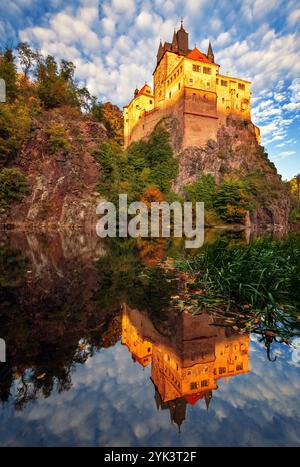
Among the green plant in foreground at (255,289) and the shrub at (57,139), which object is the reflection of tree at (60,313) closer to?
the green plant in foreground at (255,289)

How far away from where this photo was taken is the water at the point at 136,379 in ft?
4.77

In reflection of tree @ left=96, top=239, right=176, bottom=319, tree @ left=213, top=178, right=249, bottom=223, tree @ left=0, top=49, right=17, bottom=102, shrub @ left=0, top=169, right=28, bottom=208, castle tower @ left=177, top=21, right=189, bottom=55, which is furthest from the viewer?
castle tower @ left=177, top=21, right=189, bottom=55

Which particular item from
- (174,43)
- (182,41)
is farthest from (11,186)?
(182,41)

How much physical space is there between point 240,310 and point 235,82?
49553 millimetres

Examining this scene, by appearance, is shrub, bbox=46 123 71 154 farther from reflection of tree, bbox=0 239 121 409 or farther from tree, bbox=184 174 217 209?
reflection of tree, bbox=0 239 121 409

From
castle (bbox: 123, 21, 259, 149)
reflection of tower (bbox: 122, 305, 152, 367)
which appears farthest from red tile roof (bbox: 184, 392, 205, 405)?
castle (bbox: 123, 21, 259, 149)

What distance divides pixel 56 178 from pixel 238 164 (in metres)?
30.5

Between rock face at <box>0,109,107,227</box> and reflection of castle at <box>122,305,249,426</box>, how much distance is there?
25.0 meters

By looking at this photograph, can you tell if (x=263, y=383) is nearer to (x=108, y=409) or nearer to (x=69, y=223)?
(x=108, y=409)

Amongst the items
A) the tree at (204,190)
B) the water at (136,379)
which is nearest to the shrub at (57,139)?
the tree at (204,190)

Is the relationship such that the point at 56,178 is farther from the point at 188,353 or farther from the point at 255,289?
the point at 188,353

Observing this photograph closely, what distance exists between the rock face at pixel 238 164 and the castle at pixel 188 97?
145cm

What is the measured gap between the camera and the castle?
37.6 m

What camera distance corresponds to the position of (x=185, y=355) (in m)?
2.45
